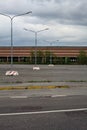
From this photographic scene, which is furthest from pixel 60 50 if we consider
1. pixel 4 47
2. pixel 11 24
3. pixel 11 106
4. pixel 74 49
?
pixel 11 106

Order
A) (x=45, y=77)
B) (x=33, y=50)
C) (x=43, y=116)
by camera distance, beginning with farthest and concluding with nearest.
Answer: (x=33, y=50)
(x=45, y=77)
(x=43, y=116)

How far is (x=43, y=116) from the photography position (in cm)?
1026

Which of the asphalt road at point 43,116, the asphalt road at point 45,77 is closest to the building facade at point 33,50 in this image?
the asphalt road at point 45,77

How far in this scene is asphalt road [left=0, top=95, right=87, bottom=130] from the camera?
8.76 metres

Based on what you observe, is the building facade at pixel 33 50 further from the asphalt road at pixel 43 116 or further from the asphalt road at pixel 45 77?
the asphalt road at pixel 43 116

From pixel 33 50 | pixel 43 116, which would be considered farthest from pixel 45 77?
pixel 33 50

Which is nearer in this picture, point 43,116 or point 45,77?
point 43,116

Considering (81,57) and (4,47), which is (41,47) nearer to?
(4,47)

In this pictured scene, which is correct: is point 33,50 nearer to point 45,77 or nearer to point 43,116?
point 45,77

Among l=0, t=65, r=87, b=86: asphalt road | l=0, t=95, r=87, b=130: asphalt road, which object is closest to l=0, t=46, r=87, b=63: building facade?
l=0, t=65, r=87, b=86: asphalt road

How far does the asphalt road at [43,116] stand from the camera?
A: 345 inches

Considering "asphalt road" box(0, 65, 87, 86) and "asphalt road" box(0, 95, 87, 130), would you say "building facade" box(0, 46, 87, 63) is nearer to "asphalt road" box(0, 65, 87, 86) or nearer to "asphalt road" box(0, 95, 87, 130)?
"asphalt road" box(0, 65, 87, 86)

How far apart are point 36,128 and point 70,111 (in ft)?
9.37

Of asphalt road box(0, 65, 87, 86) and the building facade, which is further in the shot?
the building facade
